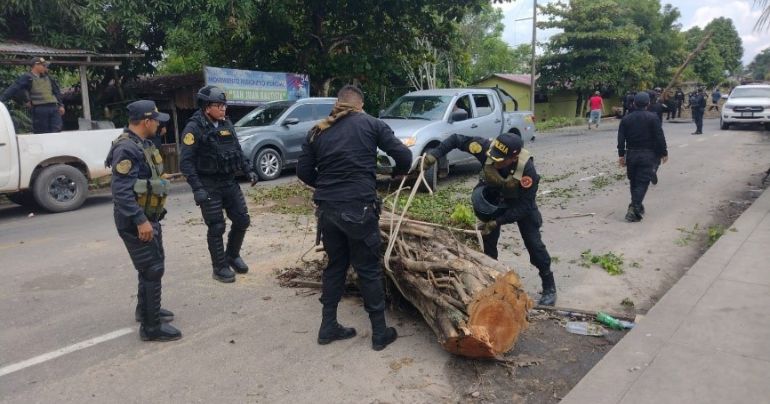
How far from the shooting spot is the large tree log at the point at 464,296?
378 cm

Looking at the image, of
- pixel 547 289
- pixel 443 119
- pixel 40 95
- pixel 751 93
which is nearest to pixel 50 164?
pixel 40 95

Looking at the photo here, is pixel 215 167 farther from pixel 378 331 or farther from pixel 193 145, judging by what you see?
pixel 378 331

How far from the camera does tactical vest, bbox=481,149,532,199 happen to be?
4.60m

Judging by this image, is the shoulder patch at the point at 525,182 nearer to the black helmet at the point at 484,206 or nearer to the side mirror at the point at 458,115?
the black helmet at the point at 484,206

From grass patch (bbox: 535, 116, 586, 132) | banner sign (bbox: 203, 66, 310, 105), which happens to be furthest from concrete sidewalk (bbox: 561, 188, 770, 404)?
grass patch (bbox: 535, 116, 586, 132)

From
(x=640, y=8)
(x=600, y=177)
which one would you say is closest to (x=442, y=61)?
(x=640, y=8)

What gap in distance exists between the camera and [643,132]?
26.0 feet

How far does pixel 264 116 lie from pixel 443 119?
450 centimetres

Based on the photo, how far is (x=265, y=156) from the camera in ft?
39.6

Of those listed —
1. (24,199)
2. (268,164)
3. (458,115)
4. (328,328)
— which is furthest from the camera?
(268,164)

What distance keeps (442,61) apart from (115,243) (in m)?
23.5

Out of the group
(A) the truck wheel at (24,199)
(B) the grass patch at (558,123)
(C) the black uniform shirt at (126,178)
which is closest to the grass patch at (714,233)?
(C) the black uniform shirt at (126,178)

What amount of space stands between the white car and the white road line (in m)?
22.6

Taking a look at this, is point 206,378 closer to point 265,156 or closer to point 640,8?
point 265,156
